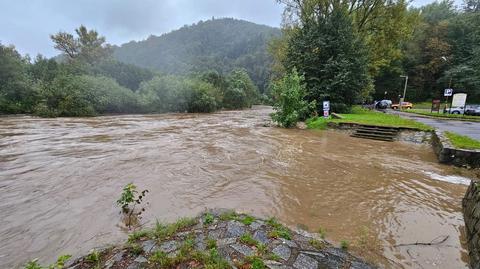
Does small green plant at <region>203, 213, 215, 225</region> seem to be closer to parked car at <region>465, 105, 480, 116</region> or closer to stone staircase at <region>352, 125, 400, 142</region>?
stone staircase at <region>352, 125, 400, 142</region>

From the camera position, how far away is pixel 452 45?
4412 centimetres

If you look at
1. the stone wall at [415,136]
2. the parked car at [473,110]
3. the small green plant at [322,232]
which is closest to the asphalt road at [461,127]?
the stone wall at [415,136]

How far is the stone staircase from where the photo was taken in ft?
40.0

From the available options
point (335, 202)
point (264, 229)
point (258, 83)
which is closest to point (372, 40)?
point (335, 202)

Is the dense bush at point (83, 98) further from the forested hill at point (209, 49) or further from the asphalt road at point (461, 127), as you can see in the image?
the forested hill at point (209, 49)

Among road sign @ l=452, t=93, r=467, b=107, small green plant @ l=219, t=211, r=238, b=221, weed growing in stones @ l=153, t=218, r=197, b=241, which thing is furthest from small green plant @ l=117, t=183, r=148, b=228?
road sign @ l=452, t=93, r=467, b=107

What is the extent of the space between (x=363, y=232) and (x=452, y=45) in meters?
55.9

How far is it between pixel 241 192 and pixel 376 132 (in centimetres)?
1004

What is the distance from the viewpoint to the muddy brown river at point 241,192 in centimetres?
366

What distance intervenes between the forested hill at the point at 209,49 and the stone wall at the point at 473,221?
260 feet

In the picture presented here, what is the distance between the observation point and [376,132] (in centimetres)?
1277

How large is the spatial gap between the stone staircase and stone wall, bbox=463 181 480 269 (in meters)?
8.16

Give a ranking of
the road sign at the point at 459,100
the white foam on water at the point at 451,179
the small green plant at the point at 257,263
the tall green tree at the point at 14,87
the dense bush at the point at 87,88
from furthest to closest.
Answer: the tall green tree at the point at 14,87 → the dense bush at the point at 87,88 → the road sign at the point at 459,100 → the white foam on water at the point at 451,179 → the small green plant at the point at 257,263

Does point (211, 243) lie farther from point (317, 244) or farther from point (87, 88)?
point (87, 88)
